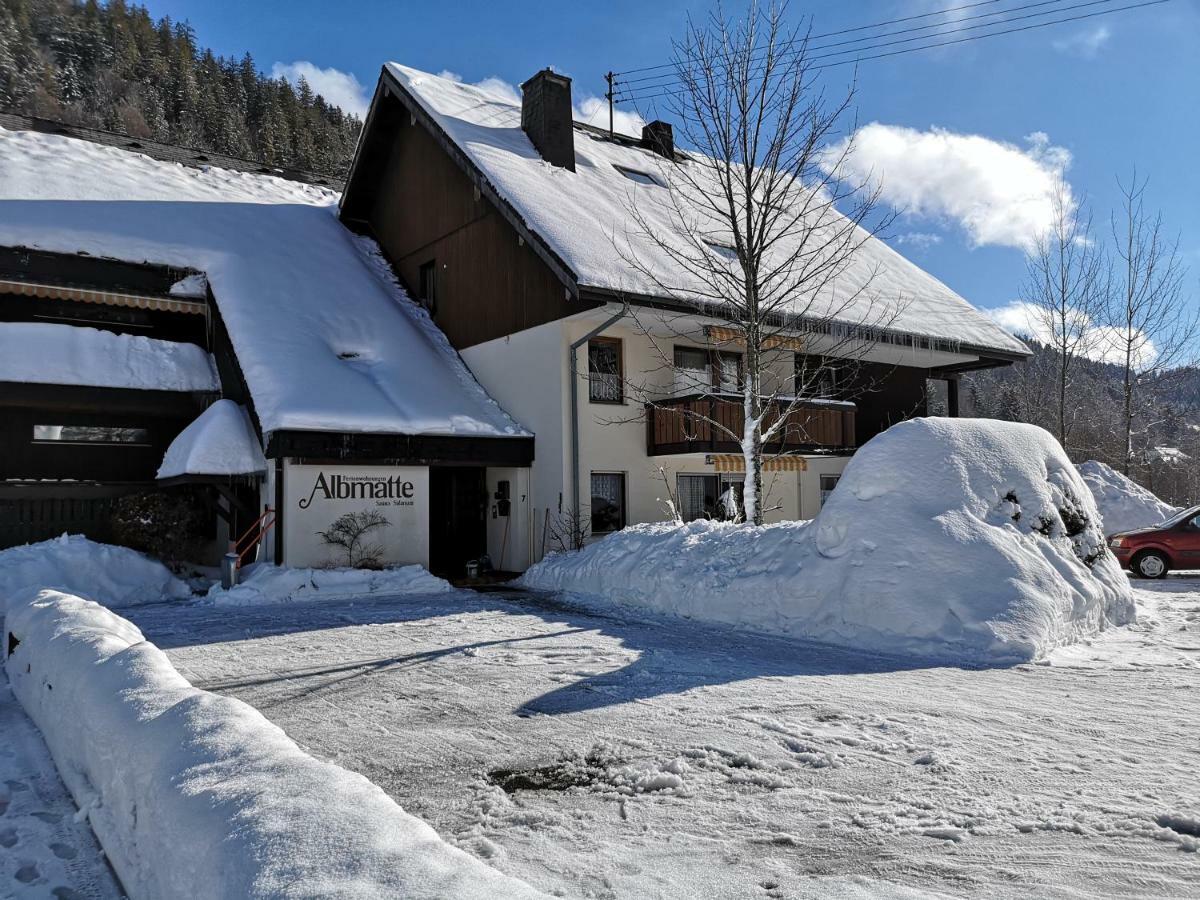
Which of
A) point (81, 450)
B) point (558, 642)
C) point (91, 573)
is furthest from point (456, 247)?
point (558, 642)

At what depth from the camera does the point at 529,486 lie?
1670cm

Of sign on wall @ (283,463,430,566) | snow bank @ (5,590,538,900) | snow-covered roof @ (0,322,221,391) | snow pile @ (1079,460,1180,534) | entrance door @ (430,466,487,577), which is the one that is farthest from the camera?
snow pile @ (1079,460,1180,534)

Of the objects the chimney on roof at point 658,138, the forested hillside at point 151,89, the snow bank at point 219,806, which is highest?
the forested hillside at point 151,89

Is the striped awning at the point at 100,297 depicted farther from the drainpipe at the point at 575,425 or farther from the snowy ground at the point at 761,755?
the snowy ground at the point at 761,755

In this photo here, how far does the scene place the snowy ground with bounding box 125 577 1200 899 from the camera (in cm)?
347

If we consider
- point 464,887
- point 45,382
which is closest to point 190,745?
point 464,887

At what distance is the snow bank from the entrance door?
12536 millimetres

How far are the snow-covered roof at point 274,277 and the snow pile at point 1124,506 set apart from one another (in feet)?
43.1

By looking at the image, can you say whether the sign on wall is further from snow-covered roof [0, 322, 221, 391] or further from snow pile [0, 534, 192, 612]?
snow-covered roof [0, 322, 221, 391]

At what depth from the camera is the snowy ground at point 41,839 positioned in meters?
3.50

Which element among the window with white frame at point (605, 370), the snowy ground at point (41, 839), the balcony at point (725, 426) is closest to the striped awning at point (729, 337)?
the balcony at point (725, 426)

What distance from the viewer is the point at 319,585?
1322cm

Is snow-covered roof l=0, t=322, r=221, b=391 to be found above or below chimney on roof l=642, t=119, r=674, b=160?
below

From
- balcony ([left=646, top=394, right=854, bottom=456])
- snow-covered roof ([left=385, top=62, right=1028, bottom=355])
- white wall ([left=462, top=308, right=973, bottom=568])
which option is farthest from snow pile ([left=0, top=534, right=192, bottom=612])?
balcony ([left=646, top=394, right=854, bottom=456])
